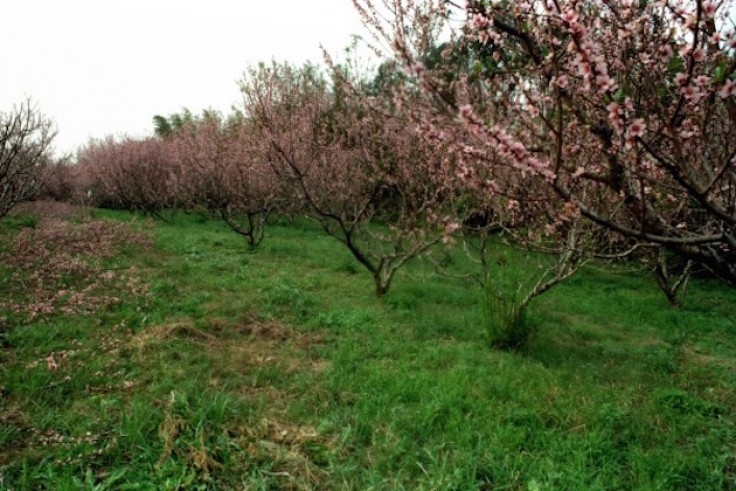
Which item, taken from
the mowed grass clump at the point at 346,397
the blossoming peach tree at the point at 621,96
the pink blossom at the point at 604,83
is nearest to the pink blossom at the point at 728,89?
the blossoming peach tree at the point at 621,96

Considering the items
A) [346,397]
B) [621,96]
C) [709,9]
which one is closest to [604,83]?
[621,96]

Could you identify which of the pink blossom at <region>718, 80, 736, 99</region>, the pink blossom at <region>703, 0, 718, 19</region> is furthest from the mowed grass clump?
the pink blossom at <region>703, 0, 718, 19</region>

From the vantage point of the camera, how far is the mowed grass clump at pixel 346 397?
10.8 ft

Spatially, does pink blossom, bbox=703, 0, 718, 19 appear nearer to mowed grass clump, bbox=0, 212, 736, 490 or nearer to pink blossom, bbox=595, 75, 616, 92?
pink blossom, bbox=595, 75, 616, 92

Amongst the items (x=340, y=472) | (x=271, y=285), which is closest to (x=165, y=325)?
(x=271, y=285)

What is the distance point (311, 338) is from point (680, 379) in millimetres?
4448

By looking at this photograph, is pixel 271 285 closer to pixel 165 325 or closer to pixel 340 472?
pixel 165 325

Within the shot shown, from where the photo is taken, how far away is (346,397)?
4.36m

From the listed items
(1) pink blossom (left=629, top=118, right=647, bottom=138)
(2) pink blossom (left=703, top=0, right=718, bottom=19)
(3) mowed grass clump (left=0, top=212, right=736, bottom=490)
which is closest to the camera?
(2) pink blossom (left=703, top=0, right=718, bottom=19)

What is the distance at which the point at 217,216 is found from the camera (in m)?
14.8

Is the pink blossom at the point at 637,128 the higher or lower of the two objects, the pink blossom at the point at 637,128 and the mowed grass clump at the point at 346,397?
Result: the higher

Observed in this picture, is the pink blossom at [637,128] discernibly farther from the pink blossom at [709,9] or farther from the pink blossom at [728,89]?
the pink blossom at [709,9]

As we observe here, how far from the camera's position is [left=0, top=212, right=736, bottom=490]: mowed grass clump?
10.8ft

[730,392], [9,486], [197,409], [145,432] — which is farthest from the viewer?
[730,392]
